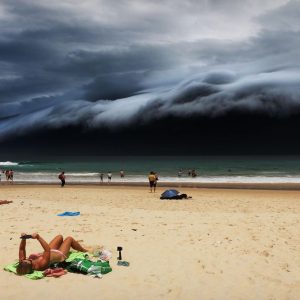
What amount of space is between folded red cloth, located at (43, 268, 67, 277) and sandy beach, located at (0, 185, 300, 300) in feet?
0.59

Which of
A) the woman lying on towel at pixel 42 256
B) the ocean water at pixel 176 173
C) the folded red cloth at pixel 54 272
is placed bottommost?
the ocean water at pixel 176 173

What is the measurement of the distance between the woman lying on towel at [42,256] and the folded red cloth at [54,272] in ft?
0.79

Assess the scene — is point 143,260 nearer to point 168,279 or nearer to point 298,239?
point 168,279

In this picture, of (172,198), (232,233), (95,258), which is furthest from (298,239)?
(172,198)

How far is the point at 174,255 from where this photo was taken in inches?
432

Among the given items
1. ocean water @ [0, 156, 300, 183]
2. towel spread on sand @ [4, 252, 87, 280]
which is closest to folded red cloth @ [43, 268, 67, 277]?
towel spread on sand @ [4, 252, 87, 280]

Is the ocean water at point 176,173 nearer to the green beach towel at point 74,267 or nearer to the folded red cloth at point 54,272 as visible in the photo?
the green beach towel at point 74,267

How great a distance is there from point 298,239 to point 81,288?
772 centimetres

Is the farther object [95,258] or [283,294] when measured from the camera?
Result: [95,258]

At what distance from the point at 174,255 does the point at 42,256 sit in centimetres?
356

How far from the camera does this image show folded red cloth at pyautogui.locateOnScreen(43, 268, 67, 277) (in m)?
9.20

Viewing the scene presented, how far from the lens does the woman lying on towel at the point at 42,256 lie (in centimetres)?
927

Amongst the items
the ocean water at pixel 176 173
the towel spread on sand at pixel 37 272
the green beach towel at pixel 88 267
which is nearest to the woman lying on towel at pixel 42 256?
the towel spread on sand at pixel 37 272

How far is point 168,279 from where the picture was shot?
9109mm
